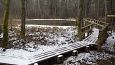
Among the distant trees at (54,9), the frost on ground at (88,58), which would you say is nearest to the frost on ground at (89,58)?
the frost on ground at (88,58)

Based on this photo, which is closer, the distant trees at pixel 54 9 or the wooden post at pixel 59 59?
the wooden post at pixel 59 59

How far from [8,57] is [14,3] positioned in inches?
2376

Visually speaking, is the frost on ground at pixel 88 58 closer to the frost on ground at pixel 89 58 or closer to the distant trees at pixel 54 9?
the frost on ground at pixel 89 58

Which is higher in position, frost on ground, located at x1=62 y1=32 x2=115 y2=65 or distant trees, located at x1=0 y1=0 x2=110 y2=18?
distant trees, located at x1=0 y1=0 x2=110 y2=18

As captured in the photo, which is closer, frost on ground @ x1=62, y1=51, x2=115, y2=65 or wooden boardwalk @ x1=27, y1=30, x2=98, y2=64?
wooden boardwalk @ x1=27, y1=30, x2=98, y2=64

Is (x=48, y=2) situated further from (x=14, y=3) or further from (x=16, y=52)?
(x=16, y=52)

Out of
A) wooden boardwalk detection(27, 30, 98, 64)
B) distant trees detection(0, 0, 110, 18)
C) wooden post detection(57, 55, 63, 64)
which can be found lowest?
wooden post detection(57, 55, 63, 64)

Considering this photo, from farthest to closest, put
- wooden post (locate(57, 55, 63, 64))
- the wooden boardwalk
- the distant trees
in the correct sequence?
the distant trees → wooden post (locate(57, 55, 63, 64)) → the wooden boardwalk

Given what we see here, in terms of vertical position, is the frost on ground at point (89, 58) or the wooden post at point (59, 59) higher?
the wooden post at point (59, 59)

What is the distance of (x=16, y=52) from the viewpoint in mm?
13117

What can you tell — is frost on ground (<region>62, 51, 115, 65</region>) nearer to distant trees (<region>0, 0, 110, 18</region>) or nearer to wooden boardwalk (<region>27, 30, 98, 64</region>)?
wooden boardwalk (<region>27, 30, 98, 64</region>)

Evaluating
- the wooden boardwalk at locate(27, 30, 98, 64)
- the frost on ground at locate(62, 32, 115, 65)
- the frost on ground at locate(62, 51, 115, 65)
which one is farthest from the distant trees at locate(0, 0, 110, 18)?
the frost on ground at locate(62, 51, 115, 65)

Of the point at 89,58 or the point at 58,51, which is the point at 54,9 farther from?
the point at 89,58

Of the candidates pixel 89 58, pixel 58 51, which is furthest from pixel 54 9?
pixel 89 58
